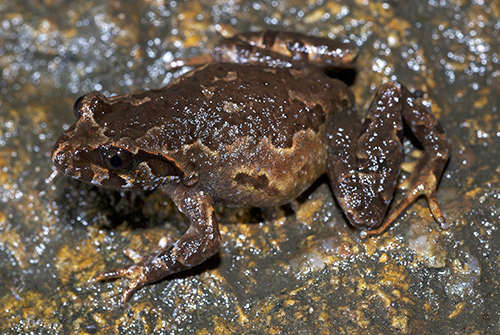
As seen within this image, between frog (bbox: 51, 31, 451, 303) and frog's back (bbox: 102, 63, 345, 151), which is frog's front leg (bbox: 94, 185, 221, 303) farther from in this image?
frog's back (bbox: 102, 63, 345, 151)

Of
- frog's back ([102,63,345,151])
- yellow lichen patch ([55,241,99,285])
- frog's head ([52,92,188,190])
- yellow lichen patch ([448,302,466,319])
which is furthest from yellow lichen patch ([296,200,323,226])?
yellow lichen patch ([55,241,99,285])

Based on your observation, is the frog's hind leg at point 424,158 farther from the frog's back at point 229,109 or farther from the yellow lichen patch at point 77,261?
the yellow lichen patch at point 77,261

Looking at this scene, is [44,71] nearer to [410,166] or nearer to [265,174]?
[265,174]

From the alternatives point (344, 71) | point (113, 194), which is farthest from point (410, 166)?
point (113, 194)

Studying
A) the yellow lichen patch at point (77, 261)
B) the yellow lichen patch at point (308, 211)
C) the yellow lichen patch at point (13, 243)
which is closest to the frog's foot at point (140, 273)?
the yellow lichen patch at point (77, 261)

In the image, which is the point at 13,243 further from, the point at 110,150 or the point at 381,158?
the point at 381,158

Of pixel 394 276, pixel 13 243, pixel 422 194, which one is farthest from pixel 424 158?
pixel 13 243
